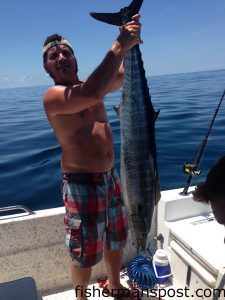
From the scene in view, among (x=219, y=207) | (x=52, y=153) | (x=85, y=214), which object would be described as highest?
(x=219, y=207)

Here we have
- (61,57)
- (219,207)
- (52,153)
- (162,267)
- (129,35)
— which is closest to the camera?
(219,207)

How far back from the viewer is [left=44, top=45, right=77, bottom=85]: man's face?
7.91 feet

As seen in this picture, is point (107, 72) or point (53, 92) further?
point (53, 92)

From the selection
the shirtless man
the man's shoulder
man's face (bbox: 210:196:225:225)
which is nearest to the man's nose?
the shirtless man

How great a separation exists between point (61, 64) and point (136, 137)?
3.20 ft

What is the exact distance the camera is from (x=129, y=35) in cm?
174

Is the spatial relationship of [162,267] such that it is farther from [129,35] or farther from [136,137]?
[129,35]

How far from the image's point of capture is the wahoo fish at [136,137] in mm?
1802

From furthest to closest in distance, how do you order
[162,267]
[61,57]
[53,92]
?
[162,267] → [61,57] → [53,92]

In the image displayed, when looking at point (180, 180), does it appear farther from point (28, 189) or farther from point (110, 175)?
point (110, 175)

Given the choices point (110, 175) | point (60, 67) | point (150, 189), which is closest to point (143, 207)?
point (150, 189)

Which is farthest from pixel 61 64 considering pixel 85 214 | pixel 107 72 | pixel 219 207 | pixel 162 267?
pixel 162 267

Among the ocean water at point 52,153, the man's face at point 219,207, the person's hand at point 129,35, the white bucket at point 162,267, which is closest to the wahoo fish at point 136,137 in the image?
the person's hand at point 129,35

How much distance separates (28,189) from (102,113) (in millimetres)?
3268
